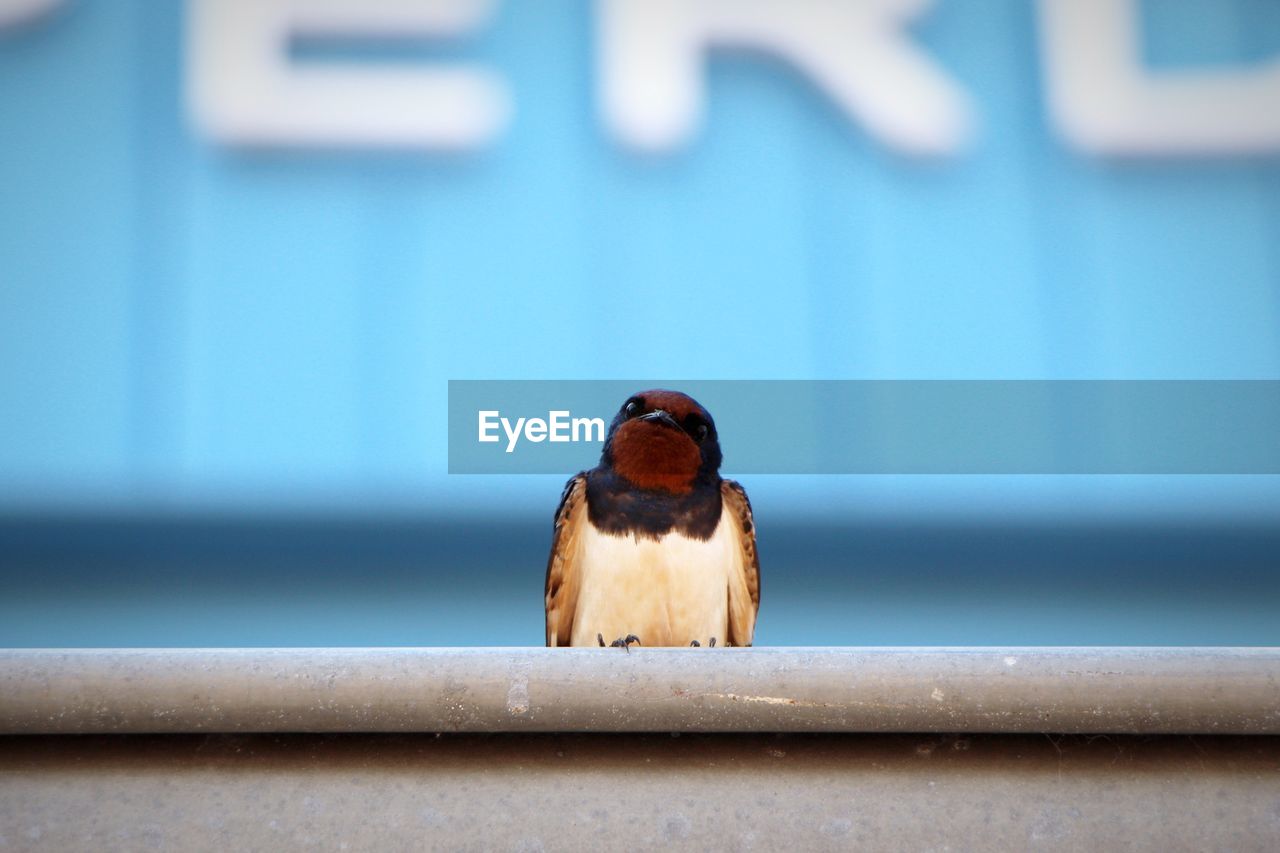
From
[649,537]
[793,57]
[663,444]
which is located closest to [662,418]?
[663,444]

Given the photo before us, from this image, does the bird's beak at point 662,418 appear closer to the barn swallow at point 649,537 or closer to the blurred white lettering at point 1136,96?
the barn swallow at point 649,537

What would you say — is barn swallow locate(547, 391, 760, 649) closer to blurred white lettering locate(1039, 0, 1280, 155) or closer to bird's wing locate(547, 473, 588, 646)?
bird's wing locate(547, 473, 588, 646)

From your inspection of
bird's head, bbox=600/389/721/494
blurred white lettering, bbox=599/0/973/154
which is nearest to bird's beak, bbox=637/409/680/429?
bird's head, bbox=600/389/721/494

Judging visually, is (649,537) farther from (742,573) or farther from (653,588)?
(742,573)

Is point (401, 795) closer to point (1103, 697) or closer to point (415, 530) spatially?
point (1103, 697)

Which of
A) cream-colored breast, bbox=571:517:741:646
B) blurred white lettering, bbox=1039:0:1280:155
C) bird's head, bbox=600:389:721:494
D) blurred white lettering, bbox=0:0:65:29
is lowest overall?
cream-colored breast, bbox=571:517:741:646

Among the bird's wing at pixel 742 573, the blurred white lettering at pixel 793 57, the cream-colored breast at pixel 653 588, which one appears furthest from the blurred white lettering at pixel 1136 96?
the cream-colored breast at pixel 653 588
